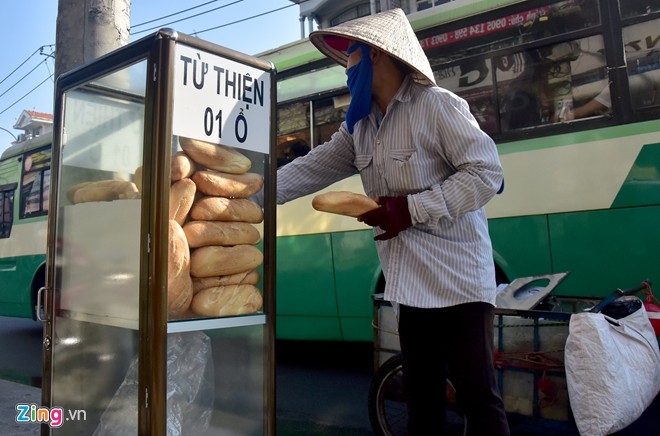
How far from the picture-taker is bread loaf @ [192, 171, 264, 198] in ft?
6.66

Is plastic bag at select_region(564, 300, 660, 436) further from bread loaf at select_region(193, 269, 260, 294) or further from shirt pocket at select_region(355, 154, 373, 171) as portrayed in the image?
bread loaf at select_region(193, 269, 260, 294)

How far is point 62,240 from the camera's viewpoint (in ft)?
7.61

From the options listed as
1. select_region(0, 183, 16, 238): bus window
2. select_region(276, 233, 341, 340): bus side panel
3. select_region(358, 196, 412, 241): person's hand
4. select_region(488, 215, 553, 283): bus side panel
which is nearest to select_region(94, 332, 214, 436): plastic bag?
select_region(358, 196, 412, 241): person's hand

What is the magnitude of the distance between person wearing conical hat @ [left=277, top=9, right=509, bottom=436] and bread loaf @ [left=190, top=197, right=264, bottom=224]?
0.48m

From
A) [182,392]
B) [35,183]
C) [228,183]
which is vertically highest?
[35,183]

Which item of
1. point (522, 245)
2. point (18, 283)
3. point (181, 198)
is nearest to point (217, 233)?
point (181, 198)

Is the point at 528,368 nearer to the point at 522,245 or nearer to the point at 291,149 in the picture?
the point at 522,245

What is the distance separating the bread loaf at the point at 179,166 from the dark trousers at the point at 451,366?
91 centimetres

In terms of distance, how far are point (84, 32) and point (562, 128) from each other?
11.0 feet

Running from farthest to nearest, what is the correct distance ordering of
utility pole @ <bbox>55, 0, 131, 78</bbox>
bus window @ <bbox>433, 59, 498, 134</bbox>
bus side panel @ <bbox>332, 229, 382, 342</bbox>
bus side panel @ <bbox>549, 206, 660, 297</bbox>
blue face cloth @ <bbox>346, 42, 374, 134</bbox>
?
bus side panel @ <bbox>332, 229, 382, 342</bbox> → bus window @ <bbox>433, 59, 498, 134</bbox> → bus side panel @ <bbox>549, 206, 660, 297</bbox> → utility pole @ <bbox>55, 0, 131, 78</bbox> → blue face cloth @ <bbox>346, 42, 374, 134</bbox>

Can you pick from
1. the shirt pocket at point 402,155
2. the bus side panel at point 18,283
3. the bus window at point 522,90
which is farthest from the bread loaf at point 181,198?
the bus side panel at point 18,283

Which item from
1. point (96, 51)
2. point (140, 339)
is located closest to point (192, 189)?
point (140, 339)

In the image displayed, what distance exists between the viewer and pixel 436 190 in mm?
1665

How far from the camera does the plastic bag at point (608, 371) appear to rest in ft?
7.79
